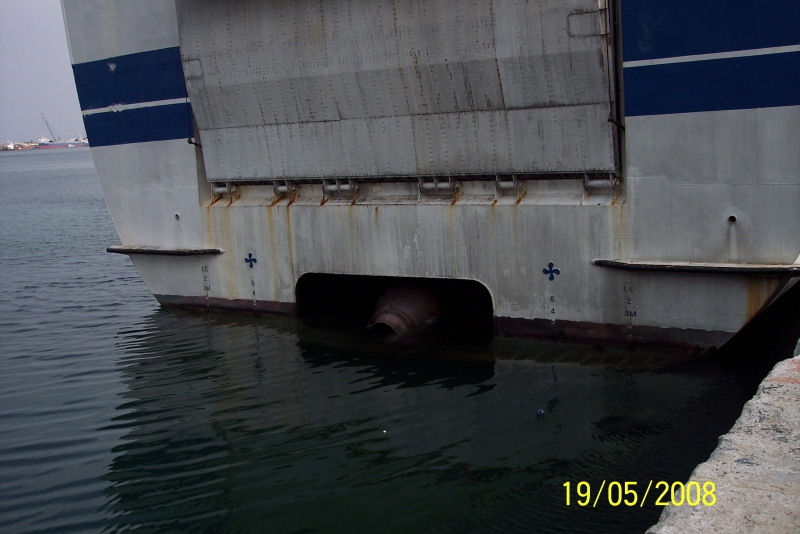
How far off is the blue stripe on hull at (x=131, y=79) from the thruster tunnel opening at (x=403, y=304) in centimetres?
446

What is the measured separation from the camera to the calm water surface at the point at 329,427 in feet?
23.9

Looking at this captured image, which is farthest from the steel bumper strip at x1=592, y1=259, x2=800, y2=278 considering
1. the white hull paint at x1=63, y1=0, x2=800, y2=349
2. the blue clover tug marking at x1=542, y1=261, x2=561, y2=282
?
the blue clover tug marking at x1=542, y1=261, x2=561, y2=282

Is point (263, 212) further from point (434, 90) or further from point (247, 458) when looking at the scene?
point (247, 458)

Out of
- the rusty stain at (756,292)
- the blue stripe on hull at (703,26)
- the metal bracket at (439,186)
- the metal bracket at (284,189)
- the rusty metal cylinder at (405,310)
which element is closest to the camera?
the blue stripe on hull at (703,26)

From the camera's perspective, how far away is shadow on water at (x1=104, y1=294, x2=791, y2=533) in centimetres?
719

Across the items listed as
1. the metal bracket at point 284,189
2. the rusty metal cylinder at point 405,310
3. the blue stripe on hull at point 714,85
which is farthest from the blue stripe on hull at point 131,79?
the blue stripe on hull at point 714,85

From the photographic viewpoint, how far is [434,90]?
1134cm

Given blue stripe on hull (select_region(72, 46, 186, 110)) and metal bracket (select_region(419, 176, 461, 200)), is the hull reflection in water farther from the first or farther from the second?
blue stripe on hull (select_region(72, 46, 186, 110))

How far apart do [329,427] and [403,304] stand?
4036 millimetres

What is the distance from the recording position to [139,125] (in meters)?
14.6

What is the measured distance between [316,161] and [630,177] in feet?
17.3

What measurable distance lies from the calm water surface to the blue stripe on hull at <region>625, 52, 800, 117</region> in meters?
3.40
